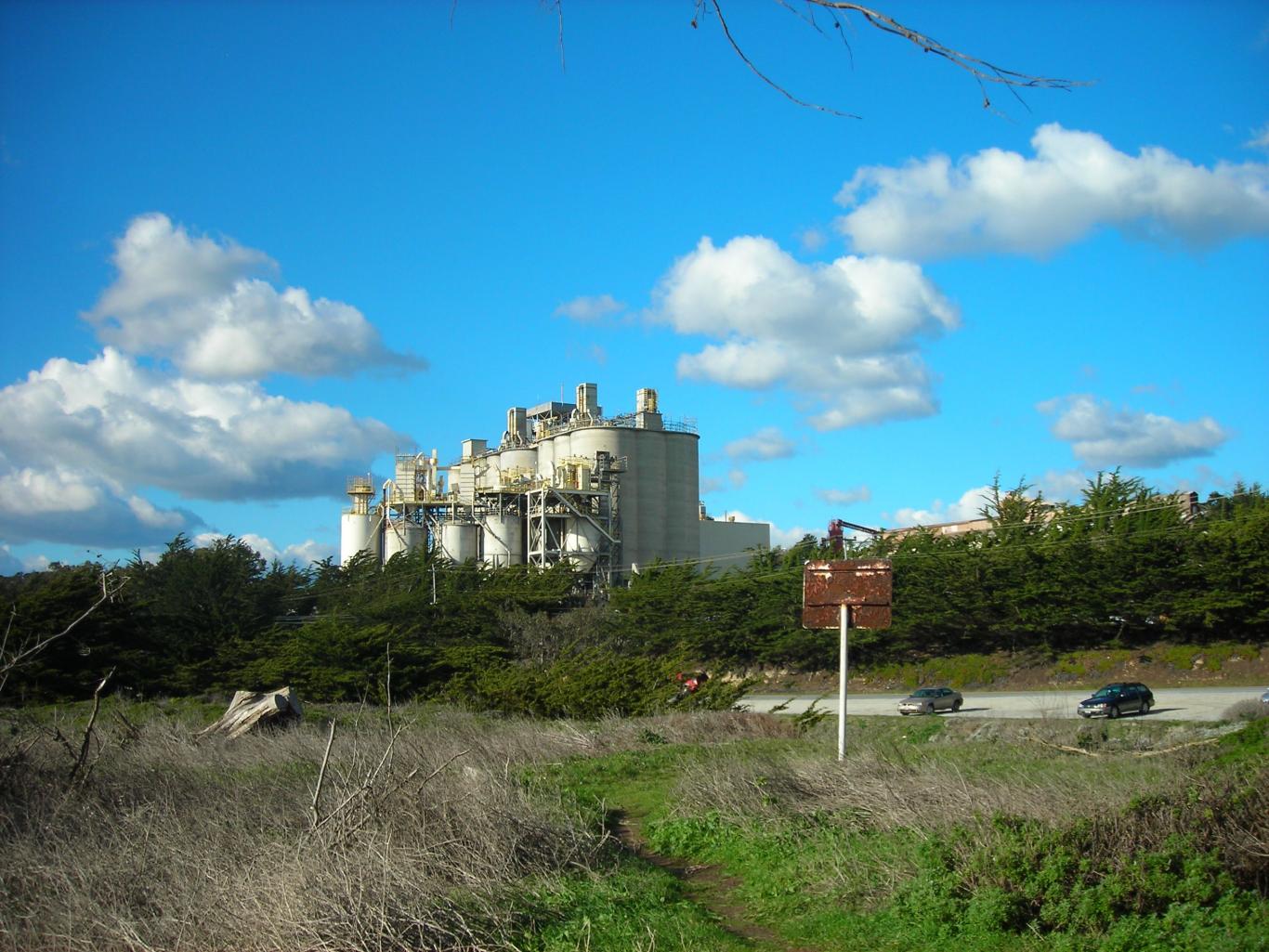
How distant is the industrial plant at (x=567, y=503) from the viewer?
69.9 meters

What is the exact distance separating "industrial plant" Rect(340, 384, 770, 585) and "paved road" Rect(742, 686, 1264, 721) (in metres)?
21.0

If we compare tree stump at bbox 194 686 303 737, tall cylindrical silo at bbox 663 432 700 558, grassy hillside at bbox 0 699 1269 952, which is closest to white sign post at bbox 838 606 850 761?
grassy hillside at bbox 0 699 1269 952

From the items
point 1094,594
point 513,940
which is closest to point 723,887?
point 513,940

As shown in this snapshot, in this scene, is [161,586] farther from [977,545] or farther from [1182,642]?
[1182,642]

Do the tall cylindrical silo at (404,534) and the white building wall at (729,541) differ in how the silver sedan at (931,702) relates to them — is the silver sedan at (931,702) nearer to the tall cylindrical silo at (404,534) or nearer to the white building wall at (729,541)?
the white building wall at (729,541)

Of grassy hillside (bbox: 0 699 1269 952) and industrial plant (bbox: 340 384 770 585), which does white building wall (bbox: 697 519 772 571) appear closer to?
industrial plant (bbox: 340 384 770 585)

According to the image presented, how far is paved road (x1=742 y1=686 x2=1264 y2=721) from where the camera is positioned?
3148cm

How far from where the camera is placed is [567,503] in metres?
68.2

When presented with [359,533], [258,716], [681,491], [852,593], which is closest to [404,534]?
[359,533]

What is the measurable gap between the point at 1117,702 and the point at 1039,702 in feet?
19.1

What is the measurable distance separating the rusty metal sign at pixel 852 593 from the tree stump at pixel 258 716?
31.0 feet

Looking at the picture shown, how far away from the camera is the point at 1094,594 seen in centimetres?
4844

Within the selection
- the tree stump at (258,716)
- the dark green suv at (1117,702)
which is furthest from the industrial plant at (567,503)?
the tree stump at (258,716)

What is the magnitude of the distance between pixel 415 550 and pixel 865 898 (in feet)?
202
